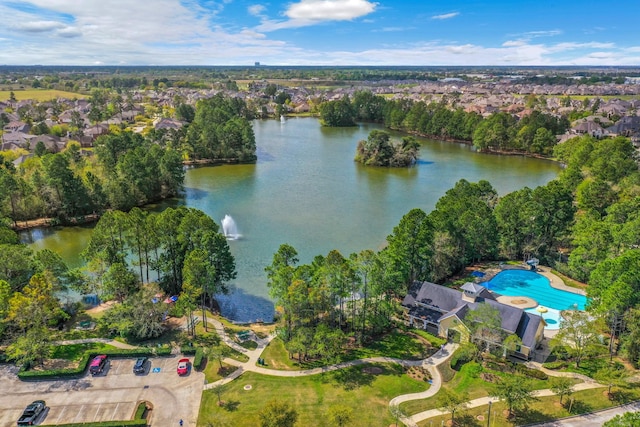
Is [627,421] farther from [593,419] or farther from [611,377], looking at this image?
[611,377]

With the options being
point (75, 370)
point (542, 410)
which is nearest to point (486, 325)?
point (542, 410)

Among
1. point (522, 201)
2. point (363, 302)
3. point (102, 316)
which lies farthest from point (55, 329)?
point (522, 201)

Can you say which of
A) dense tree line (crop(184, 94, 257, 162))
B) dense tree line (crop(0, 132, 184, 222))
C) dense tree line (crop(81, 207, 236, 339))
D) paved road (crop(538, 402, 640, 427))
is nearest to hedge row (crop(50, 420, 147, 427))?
dense tree line (crop(81, 207, 236, 339))

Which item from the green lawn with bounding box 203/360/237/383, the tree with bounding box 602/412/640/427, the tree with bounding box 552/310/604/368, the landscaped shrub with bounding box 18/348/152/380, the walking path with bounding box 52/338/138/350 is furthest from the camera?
the walking path with bounding box 52/338/138/350

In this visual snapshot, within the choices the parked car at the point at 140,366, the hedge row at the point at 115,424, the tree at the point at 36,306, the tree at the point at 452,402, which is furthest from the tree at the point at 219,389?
the tree at the point at 36,306

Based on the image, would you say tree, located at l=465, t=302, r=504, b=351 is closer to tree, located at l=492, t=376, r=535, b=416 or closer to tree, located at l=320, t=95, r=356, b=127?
tree, located at l=492, t=376, r=535, b=416

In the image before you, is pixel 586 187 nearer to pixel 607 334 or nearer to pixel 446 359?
pixel 607 334
